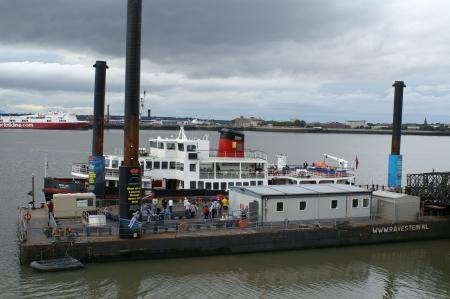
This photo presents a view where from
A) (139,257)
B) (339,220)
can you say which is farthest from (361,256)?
(139,257)

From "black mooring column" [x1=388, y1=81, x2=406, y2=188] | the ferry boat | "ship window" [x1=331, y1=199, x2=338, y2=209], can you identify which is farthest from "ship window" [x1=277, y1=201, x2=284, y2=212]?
"black mooring column" [x1=388, y1=81, x2=406, y2=188]

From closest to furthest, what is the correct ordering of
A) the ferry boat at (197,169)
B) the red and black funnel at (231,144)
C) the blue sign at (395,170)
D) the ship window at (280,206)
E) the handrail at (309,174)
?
the ship window at (280,206) < the ferry boat at (197,169) < the red and black funnel at (231,144) < the handrail at (309,174) < the blue sign at (395,170)

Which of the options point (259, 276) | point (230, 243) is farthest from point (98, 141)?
point (259, 276)

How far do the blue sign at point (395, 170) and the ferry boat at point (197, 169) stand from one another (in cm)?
631

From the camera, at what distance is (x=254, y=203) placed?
29328 mm

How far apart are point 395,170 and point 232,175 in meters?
15.2

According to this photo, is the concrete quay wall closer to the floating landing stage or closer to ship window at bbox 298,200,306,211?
the floating landing stage

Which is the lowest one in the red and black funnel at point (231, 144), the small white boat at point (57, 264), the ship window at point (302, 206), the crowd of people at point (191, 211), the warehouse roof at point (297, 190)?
the small white boat at point (57, 264)

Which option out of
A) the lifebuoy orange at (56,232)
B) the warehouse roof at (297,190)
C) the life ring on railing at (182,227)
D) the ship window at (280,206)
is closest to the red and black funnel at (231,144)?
the warehouse roof at (297,190)

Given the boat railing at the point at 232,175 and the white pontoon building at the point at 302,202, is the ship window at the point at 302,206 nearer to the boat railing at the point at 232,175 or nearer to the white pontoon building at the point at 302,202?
the white pontoon building at the point at 302,202

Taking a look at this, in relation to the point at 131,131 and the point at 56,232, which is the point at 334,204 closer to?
the point at 131,131

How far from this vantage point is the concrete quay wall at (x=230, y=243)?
2442 cm

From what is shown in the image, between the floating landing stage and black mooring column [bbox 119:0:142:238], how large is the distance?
1.08 m

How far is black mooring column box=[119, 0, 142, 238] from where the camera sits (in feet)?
81.8
